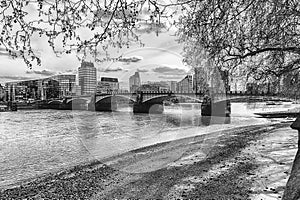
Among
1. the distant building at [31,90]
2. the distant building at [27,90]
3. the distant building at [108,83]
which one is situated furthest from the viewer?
the distant building at [27,90]

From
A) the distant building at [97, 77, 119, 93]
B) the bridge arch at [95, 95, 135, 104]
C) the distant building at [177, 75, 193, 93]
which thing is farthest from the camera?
the bridge arch at [95, 95, 135, 104]

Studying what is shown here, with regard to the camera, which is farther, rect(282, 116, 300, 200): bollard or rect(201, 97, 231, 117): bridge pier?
rect(201, 97, 231, 117): bridge pier

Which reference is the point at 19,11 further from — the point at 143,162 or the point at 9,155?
the point at 9,155

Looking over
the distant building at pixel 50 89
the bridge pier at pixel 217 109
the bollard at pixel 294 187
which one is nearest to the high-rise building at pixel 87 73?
the bollard at pixel 294 187

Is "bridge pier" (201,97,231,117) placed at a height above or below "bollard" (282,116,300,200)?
below

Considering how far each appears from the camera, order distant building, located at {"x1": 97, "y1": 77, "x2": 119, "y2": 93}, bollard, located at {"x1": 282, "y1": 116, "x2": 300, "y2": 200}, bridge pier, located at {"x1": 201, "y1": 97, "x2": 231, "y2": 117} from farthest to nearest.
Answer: bridge pier, located at {"x1": 201, "y1": 97, "x2": 231, "y2": 117}, distant building, located at {"x1": 97, "y1": 77, "x2": 119, "y2": 93}, bollard, located at {"x1": 282, "y1": 116, "x2": 300, "y2": 200}

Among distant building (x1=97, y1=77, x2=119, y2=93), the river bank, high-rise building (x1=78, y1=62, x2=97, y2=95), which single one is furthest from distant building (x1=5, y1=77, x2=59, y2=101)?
high-rise building (x1=78, y1=62, x2=97, y2=95)

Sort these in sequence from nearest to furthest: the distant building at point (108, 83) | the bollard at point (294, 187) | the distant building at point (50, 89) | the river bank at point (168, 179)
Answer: the bollard at point (294, 187), the river bank at point (168, 179), the distant building at point (108, 83), the distant building at point (50, 89)

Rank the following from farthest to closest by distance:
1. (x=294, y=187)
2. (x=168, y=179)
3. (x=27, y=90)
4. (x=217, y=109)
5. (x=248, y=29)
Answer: (x=27, y=90) < (x=217, y=109) < (x=168, y=179) < (x=248, y=29) < (x=294, y=187)

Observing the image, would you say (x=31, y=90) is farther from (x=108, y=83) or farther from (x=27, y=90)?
(x=108, y=83)

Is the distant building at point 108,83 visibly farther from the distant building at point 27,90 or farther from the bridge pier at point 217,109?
the distant building at point 27,90

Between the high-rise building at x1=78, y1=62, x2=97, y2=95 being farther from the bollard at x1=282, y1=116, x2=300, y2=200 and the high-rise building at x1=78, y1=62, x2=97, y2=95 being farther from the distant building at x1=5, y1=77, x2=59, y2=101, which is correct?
the distant building at x1=5, y1=77, x2=59, y2=101

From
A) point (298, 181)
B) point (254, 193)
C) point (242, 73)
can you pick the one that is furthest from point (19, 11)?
point (242, 73)

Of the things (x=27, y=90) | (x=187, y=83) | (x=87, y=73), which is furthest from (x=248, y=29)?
(x=27, y=90)
